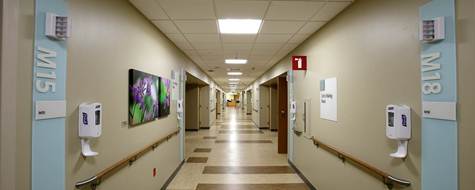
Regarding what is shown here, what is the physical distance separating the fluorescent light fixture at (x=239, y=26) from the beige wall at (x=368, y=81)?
1.05 metres

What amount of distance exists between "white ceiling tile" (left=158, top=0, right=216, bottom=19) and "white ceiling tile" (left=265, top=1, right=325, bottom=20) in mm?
761

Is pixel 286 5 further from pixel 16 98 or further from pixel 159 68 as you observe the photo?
pixel 16 98

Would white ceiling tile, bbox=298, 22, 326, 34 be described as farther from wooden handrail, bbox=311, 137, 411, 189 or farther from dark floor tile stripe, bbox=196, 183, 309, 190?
dark floor tile stripe, bbox=196, 183, 309, 190

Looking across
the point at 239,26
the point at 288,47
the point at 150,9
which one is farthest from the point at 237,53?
the point at 150,9

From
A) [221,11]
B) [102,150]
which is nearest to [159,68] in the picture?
[221,11]

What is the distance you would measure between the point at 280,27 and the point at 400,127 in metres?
2.33

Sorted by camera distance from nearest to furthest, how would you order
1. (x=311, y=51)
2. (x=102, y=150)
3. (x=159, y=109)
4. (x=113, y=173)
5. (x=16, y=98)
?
1. (x=16, y=98)
2. (x=102, y=150)
3. (x=113, y=173)
4. (x=159, y=109)
5. (x=311, y=51)

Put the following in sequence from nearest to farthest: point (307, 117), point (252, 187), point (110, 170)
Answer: point (110, 170)
point (252, 187)
point (307, 117)

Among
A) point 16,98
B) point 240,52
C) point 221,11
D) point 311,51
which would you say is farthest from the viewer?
point 240,52

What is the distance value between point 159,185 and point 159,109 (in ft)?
4.20

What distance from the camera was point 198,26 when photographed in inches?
145

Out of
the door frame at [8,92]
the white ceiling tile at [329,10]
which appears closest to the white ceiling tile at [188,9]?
the white ceiling tile at [329,10]

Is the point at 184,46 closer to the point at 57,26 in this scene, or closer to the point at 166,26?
the point at 166,26

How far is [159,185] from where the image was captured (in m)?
4.04
